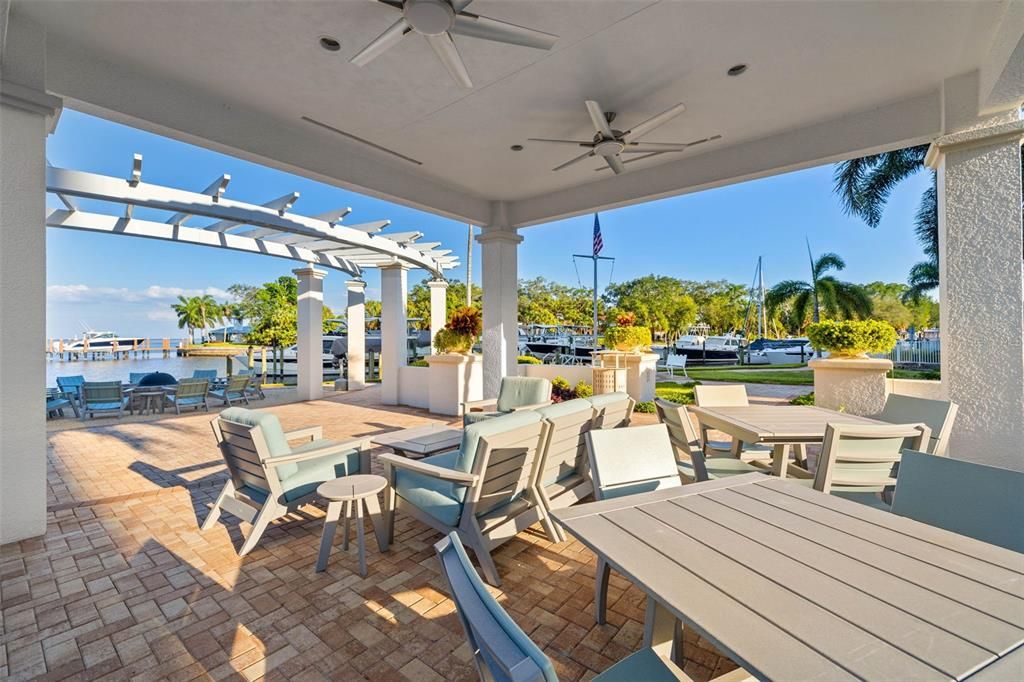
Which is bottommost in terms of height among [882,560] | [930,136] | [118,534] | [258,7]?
[118,534]

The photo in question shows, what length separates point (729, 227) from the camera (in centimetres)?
4303

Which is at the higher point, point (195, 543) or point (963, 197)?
point (963, 197)

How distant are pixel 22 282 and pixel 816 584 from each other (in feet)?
16.3

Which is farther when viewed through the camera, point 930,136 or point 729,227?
point 729,227

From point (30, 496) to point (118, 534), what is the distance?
66 centimetres

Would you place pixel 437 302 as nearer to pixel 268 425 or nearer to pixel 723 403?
pixel 723 403

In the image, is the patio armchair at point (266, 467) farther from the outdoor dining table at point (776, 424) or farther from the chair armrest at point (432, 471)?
the outdoor dining table at point (776, 424)

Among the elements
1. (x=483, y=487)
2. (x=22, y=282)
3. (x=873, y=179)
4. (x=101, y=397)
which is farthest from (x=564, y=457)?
(x=873, y=179)

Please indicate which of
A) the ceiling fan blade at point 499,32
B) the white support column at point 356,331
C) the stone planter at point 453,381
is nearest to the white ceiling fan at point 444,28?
the ceiling fan blade at point 499,32

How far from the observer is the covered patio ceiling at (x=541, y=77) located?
319 cm

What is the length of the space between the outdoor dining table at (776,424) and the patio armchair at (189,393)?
30.8ft

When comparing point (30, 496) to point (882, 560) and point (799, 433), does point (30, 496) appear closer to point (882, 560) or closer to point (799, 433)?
point (882, 560)

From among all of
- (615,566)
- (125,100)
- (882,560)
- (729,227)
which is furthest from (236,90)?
(729,227)

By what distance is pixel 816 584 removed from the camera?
117 cm
